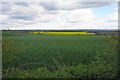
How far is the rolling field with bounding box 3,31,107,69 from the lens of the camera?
5.03 m

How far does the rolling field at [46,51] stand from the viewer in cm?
503

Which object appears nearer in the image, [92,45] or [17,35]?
[17,35]

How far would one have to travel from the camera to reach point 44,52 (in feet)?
17.6

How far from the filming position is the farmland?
4887 millimetres

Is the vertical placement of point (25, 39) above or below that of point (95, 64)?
above

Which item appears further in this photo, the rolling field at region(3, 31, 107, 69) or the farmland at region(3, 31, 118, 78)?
the rolling field at region(3, 31, 107, 69)

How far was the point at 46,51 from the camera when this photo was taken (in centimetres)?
540

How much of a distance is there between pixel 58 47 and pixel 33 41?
78 centimetres

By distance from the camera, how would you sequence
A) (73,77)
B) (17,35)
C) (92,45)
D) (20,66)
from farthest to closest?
(92,45) < (17,35) < (20,66) < (73,77)

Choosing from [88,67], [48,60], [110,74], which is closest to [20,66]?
[48,60]

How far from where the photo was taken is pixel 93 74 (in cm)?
464

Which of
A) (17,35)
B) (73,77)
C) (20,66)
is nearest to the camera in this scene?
(73,77)

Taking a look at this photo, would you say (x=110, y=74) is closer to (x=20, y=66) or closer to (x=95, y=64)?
(x=95, y=64)

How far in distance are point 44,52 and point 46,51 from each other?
0.07 m
